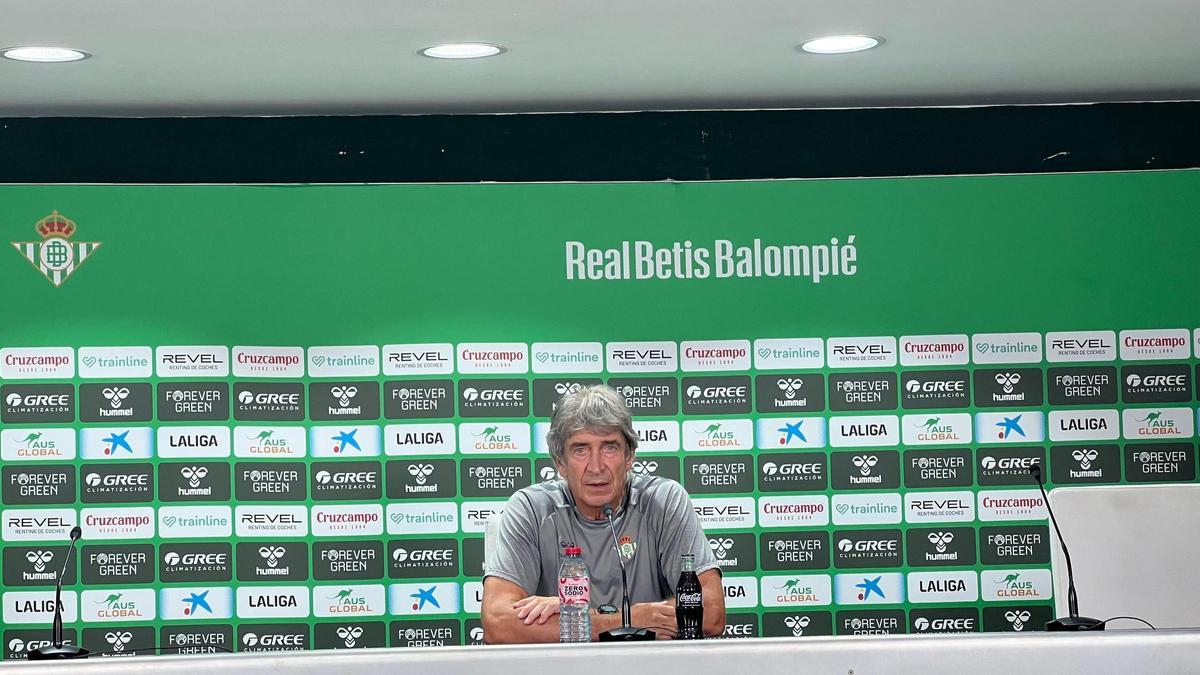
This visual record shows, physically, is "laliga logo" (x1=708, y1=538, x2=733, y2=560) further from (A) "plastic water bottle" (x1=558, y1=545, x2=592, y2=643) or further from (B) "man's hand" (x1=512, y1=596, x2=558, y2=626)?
(A) "plastic water bottle" (x1=558, y1=545, x2=592, y2=643)

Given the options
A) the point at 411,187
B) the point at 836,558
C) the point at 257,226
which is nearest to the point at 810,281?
the point at 836,558

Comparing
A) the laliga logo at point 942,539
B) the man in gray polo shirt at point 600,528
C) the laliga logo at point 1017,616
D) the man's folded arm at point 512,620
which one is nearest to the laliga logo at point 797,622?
the laliga logo at point 942,539

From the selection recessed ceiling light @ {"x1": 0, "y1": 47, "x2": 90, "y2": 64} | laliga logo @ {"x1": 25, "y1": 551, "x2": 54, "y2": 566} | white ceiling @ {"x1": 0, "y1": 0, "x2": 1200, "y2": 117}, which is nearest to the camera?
white ceiling @ {"x1": 0, "y1": 0, "x2": 1200, "y2": 117}

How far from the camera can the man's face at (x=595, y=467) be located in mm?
3141

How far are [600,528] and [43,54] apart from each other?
2179mm

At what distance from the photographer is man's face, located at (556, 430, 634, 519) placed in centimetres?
314

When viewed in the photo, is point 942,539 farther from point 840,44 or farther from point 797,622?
point 840,44

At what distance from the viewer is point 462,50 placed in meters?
3.77

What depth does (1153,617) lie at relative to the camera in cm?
321

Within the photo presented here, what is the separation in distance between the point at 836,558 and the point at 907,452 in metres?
0.45

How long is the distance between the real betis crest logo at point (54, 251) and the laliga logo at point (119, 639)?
122 cm

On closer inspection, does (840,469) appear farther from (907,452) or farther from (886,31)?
(886,31)

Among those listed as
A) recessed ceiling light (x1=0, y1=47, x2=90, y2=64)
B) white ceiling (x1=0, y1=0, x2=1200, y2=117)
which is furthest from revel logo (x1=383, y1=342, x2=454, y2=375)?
recessed ceiling light (x1=0, y1=47, x2=90, y2=64)

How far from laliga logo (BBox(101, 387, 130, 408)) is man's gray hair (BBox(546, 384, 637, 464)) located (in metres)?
1.86
